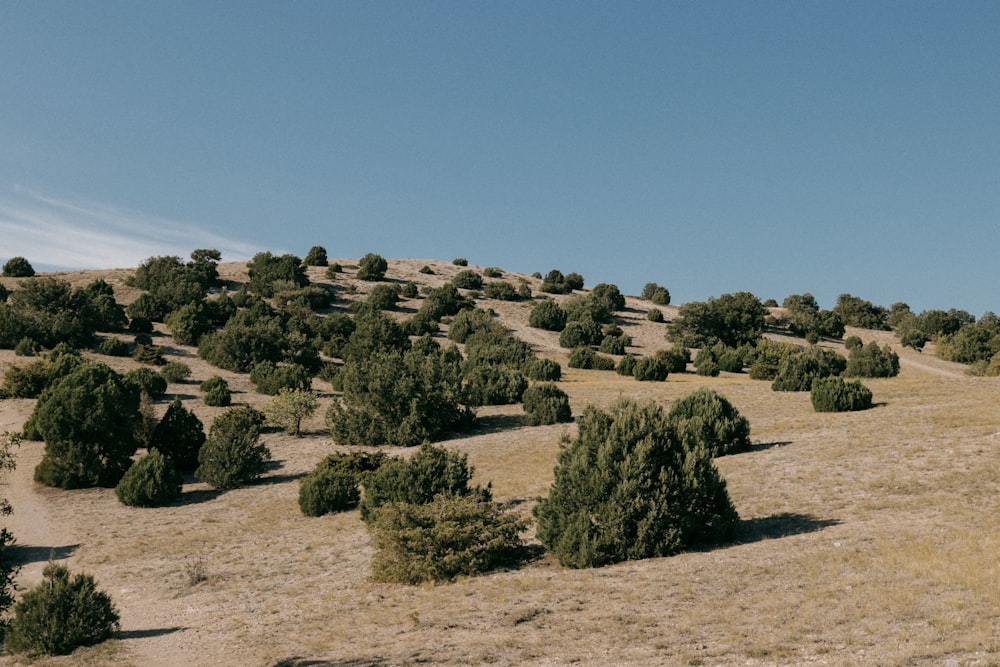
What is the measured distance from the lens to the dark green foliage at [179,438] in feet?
96.3

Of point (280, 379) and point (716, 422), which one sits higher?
point (280, 379)

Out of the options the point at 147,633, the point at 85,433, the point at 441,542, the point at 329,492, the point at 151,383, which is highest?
the point at 151,383

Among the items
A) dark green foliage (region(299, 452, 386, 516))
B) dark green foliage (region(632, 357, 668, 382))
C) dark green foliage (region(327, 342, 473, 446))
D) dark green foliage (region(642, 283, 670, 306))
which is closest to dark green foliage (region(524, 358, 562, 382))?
dark green foliage (region(632, 357, 668, 382))

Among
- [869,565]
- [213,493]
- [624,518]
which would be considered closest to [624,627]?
[624,518]

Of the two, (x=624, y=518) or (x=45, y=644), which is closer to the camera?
(x=45, y=644)

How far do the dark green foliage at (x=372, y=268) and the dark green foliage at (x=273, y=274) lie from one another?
9.32 metres

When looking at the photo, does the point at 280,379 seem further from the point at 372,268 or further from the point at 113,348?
the point at 372,268

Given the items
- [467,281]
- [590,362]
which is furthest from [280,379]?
[467,281]

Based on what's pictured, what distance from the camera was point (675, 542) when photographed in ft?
46.5

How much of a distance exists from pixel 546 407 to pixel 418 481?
49.3ft

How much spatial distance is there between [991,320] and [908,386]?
63956 mm

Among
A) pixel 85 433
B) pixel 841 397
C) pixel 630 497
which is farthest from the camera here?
→ pixel 841 397

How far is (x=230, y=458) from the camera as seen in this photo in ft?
86.2

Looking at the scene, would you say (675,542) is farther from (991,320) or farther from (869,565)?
(991,320)
